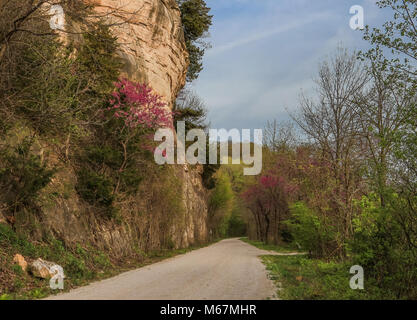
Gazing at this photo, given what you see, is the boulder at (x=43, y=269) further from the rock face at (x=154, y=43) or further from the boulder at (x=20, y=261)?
the rock face at (x=154, y=43)

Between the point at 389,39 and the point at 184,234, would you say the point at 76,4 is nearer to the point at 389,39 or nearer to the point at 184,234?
the point at 389,39

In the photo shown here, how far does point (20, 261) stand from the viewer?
25.1 feet

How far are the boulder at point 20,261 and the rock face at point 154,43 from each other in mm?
13757

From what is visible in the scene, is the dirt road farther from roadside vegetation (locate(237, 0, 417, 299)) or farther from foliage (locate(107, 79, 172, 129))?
foliage (locate(107, 79, 172, 129))

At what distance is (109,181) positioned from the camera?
499 inches

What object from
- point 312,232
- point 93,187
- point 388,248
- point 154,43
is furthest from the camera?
point 154,43

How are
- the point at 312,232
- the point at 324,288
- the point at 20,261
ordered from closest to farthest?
the point at 20,261, the point at 324,288, the point at 312,232

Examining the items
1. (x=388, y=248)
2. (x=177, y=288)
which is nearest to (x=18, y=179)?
(x=177, y=288)

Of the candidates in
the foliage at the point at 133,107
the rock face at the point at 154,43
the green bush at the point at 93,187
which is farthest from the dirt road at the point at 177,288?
the rock face at the point at 154,43

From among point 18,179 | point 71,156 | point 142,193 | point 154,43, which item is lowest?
point 142,193

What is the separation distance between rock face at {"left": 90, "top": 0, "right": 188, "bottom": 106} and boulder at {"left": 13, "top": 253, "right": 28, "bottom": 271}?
13.8 m

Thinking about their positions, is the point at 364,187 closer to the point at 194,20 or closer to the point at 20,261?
the point at 20,261

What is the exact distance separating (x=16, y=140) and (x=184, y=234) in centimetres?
1889

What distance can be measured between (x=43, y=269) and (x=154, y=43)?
2056cm
